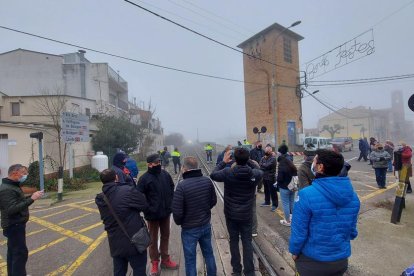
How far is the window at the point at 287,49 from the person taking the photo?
2889 cm

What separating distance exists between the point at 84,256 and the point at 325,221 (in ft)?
14.8

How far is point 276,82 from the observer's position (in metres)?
27.3

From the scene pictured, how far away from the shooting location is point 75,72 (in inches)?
1141

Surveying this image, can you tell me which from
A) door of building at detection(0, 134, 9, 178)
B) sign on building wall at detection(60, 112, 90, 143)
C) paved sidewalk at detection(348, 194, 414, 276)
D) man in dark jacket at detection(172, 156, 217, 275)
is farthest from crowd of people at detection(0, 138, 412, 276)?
door of building at detection(0, 134, 9, 178)

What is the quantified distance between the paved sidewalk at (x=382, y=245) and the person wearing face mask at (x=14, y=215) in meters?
4.74

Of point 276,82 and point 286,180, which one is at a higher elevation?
point 276,82

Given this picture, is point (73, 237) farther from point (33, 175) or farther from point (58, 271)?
point (33, 175)

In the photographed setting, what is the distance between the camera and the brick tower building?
28.0 metres

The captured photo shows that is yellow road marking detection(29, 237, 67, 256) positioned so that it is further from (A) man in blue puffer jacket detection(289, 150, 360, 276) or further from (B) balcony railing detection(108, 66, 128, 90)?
(B) balcony railing detection(108, 66, 128, 90)

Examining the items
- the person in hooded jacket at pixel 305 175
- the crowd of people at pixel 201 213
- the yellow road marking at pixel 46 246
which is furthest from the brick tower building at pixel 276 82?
the crowd of people at pixel 201 213

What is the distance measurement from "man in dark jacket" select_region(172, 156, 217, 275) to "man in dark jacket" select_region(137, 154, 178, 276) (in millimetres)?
592

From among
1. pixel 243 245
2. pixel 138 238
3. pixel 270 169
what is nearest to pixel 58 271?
pixel 138 238

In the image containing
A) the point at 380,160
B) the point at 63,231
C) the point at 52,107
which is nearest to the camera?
the point at 63,231

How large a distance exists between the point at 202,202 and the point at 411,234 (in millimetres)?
4771
